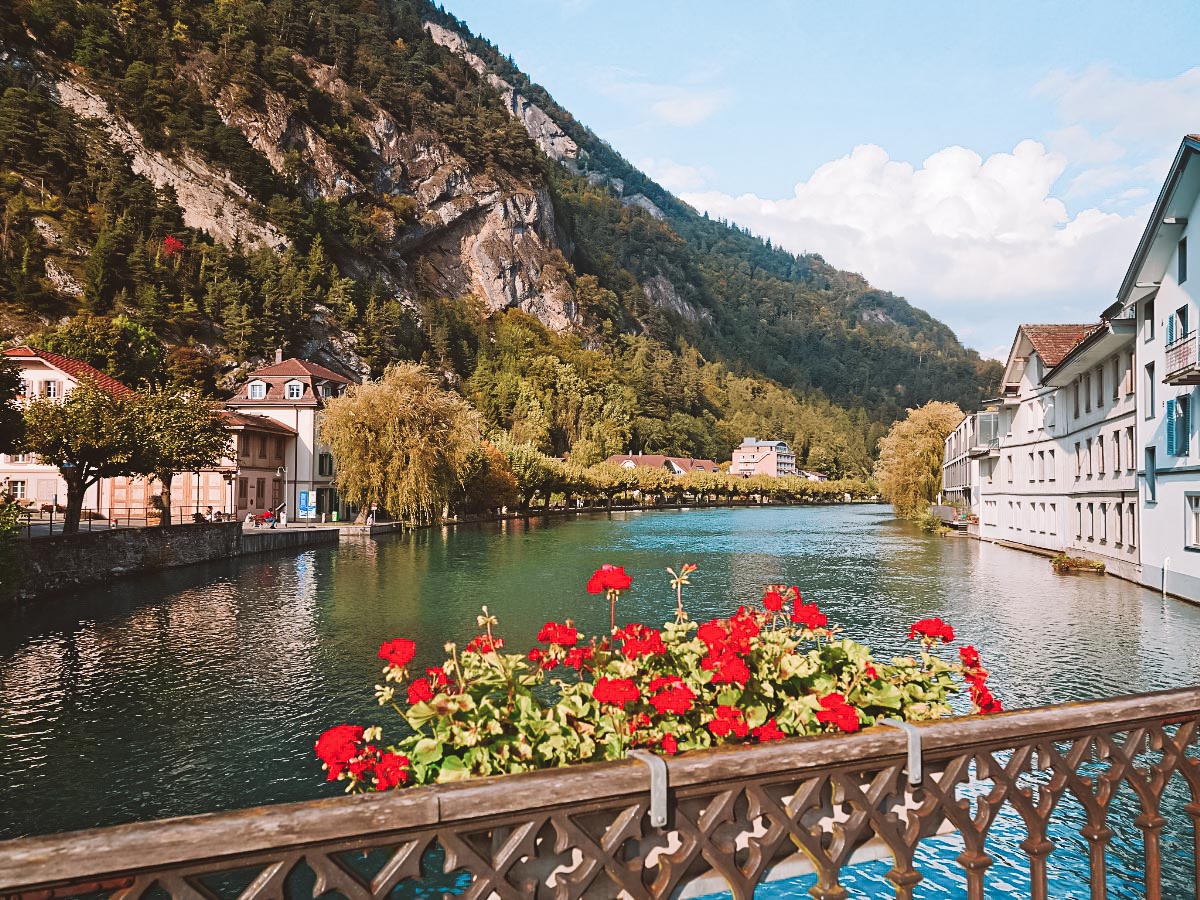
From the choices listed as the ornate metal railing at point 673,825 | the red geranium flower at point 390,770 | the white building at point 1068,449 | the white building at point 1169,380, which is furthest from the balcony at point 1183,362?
the red geranium flower at point 390,770

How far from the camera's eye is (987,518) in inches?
2016

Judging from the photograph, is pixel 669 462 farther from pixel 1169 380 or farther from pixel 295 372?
pixel 1169 380

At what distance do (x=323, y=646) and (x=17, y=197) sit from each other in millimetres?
91210

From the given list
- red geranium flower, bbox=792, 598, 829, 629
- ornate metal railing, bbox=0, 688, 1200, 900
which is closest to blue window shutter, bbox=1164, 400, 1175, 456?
red geranium flower, bbox=792, 598, 829, 629

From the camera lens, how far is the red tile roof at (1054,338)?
38469 mm

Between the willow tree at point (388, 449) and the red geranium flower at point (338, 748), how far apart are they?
49.8 m

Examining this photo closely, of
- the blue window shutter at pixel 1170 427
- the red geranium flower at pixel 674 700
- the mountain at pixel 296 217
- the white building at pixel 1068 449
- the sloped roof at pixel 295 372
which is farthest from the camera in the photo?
the mountain at pixel 296 217

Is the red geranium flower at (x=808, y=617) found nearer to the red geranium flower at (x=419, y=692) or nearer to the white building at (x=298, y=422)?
the red geranium flower at (x=419, y=692)

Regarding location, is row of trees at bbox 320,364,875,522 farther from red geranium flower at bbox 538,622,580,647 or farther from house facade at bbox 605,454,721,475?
house facade at bbox 605,454,721,475

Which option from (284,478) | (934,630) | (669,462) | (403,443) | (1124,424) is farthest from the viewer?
(669,462)

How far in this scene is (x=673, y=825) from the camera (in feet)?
10.2

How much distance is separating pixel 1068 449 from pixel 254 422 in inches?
1963

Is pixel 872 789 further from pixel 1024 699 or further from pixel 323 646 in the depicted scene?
pixel 323 646

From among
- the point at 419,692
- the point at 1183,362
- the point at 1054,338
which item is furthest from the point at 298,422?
the point at 419,692
